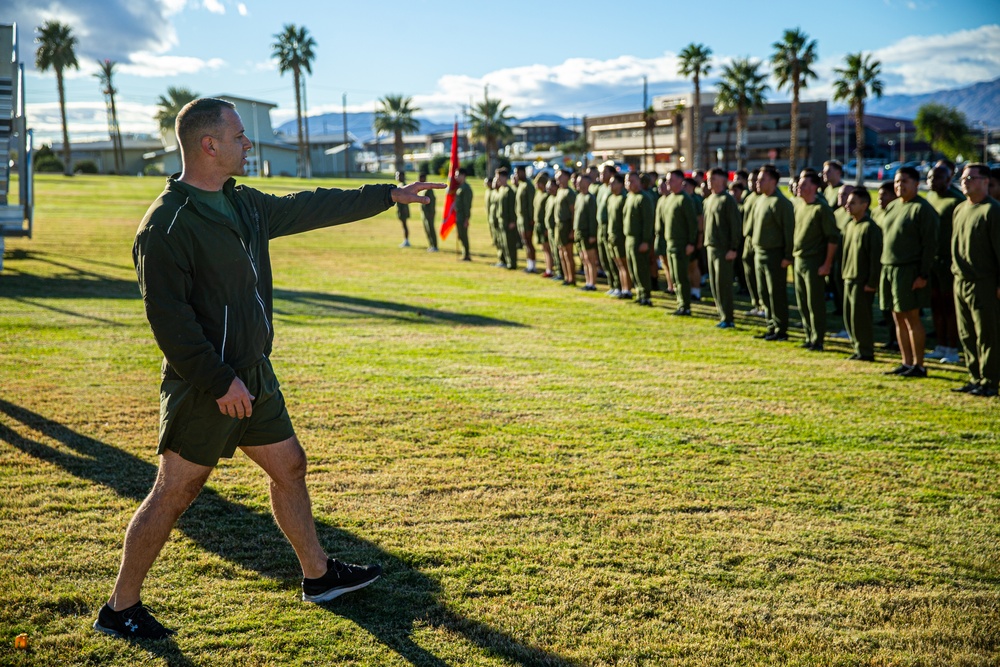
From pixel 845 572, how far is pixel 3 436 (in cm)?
639

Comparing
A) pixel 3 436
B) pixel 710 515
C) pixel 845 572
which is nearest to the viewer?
pixel 845 572

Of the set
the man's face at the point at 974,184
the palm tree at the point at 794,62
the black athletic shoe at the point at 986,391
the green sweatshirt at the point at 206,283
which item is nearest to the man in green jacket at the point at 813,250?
the man's face at the point at 974,184

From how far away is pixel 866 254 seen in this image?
10391 mm

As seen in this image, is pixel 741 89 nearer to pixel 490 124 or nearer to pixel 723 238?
pixel 490 124

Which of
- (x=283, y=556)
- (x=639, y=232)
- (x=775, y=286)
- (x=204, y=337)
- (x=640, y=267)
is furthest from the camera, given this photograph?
(x=640, y=267)

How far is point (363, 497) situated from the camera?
5777 mm

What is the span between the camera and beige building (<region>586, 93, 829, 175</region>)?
10981 centimetres

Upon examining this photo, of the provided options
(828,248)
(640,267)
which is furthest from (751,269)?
(828,248)

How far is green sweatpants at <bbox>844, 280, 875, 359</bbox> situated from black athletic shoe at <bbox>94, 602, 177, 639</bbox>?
8970mm

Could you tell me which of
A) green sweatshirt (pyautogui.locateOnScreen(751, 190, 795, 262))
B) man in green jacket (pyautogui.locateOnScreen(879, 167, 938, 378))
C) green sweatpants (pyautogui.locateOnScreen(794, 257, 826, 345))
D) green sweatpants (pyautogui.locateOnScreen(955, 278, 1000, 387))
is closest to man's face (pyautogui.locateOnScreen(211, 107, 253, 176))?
green sweatpants (pyautogui.locateOnScreen(955, 278, 1000, 387))

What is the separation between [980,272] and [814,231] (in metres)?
→ 2.61

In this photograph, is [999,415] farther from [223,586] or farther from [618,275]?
[618,275]

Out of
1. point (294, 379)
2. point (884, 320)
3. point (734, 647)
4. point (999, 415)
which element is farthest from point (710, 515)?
point (884, 320)

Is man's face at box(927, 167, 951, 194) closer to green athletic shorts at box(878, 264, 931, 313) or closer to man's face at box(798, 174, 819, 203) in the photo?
man's face at box(798, 174, 819, 203)
